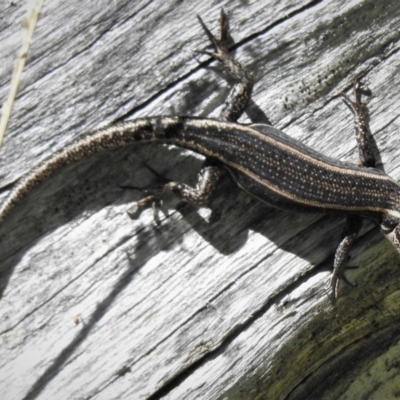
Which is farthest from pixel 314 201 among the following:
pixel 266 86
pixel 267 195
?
pixel 266 86

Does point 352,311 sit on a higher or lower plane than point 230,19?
lower

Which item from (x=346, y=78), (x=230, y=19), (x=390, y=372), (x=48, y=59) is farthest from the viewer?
(x=390, y=372)

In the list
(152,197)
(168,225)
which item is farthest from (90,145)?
(168,225)

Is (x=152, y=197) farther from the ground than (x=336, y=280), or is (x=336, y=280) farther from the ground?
(x=152, y=197)

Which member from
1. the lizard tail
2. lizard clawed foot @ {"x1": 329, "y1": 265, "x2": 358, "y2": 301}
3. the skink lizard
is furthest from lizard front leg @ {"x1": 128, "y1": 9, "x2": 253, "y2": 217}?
lizard clawed foot @ {"x1": 329, "y1": 265, "x2": 358, "y2": 301}

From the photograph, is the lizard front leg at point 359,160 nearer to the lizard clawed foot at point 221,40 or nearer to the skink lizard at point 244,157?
the skink lizard at point 244,157

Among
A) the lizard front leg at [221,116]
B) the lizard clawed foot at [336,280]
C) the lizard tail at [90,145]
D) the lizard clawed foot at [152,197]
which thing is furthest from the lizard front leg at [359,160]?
the lizard tail at [90,145]

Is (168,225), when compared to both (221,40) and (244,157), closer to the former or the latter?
(244,157)

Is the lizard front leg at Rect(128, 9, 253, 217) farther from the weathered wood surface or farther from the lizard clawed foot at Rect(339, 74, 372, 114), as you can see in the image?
the lizard clawed foot at Rect(339, 74, 372, 114)

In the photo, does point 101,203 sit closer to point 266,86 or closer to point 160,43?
point 160,43

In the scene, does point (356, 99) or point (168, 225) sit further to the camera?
point (356, 99)
